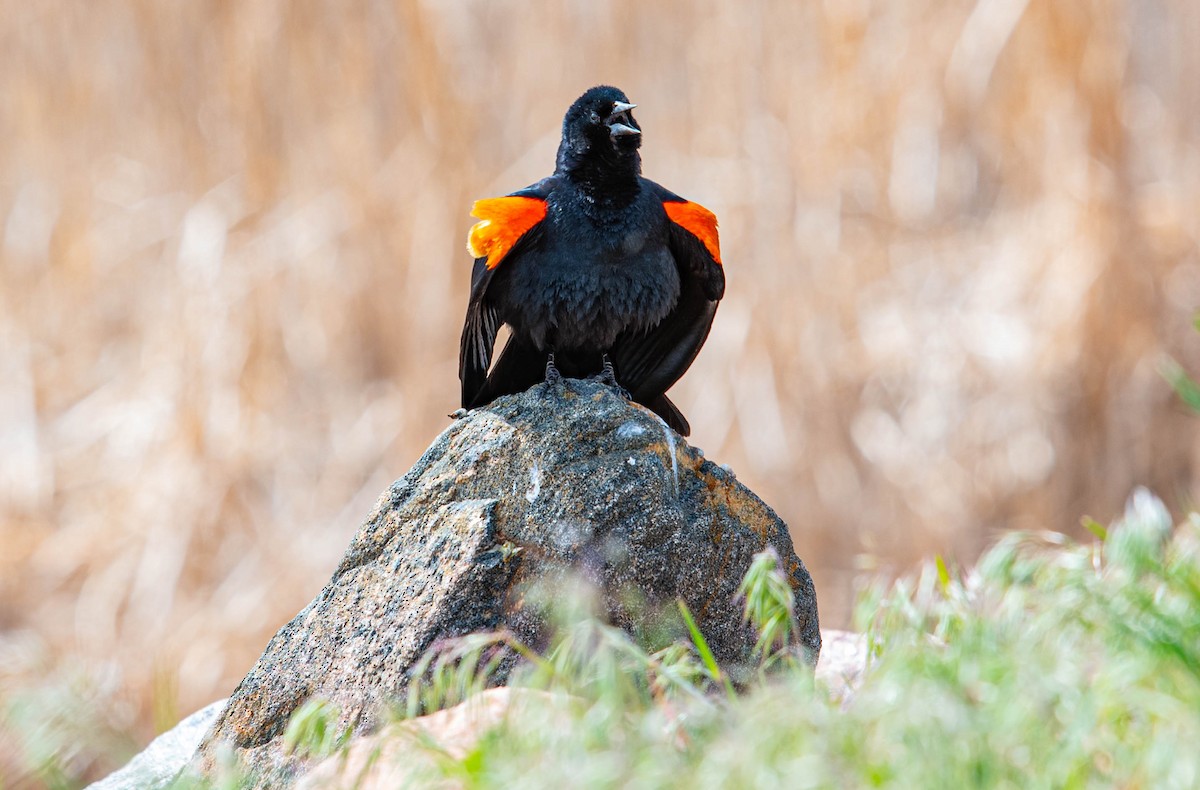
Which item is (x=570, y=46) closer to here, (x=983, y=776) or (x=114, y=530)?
(x=114, y=530)

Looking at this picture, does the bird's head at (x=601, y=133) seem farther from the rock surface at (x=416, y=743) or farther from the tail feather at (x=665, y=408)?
the rock surface at (x=416, y=743)

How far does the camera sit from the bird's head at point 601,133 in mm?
3969

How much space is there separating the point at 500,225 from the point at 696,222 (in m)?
0.62

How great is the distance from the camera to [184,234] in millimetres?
7352

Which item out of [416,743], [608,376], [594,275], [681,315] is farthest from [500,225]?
[416,743]

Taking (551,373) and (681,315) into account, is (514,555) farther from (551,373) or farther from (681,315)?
(681,315)

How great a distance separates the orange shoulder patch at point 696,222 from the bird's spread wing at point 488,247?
39 cm

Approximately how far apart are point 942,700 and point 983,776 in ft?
0.47

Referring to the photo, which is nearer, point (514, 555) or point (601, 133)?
point (514, 555)

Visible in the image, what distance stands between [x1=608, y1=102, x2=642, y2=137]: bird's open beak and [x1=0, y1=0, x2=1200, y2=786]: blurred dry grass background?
10.0ft

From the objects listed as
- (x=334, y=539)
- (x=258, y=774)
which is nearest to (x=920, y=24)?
(x=334, y=539)

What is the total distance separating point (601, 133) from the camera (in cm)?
403

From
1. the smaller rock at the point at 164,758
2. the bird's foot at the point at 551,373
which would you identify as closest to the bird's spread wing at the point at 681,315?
the bird's foot at the point at 551,373

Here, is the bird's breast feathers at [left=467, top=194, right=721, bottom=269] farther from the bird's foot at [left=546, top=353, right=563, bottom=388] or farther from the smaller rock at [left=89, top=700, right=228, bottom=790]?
the smaller rock at [left=89, top=700, right=228, bottom=790]
